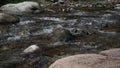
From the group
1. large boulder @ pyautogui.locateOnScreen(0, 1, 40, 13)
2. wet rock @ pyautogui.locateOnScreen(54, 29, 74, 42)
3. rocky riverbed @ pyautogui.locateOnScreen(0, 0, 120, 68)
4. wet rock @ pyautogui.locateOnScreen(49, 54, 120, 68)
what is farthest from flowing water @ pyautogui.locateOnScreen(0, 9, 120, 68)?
large boulder @ pyautogui.locateOnScreen(0, 1, 40, 13)

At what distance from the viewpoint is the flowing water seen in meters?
7.05

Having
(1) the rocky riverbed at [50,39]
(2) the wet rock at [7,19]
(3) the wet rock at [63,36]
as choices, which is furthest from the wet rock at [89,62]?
(2) the wet rock at [7,19]


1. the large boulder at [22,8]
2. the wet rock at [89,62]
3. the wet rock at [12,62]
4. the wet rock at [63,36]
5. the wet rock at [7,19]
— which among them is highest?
the wet rock at [89,62]

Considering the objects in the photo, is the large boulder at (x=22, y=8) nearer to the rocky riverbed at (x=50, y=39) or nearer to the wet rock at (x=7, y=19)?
the rocky riverbed at (x=50, y=39)

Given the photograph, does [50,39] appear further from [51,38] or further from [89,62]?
[89,62]

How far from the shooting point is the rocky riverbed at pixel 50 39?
702 centimetres

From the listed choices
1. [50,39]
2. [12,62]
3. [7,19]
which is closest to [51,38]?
[50,39]

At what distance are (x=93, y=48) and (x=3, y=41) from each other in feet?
9.83

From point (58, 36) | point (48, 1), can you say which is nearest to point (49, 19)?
point (58, 36)

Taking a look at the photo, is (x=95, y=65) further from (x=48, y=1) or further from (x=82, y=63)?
(x=48, y=1)

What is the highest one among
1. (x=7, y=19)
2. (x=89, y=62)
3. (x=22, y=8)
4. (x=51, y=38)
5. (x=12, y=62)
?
(x=89, y=62)

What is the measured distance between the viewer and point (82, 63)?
4758mm

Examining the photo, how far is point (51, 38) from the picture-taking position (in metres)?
9.07

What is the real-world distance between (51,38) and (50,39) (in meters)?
0.12
